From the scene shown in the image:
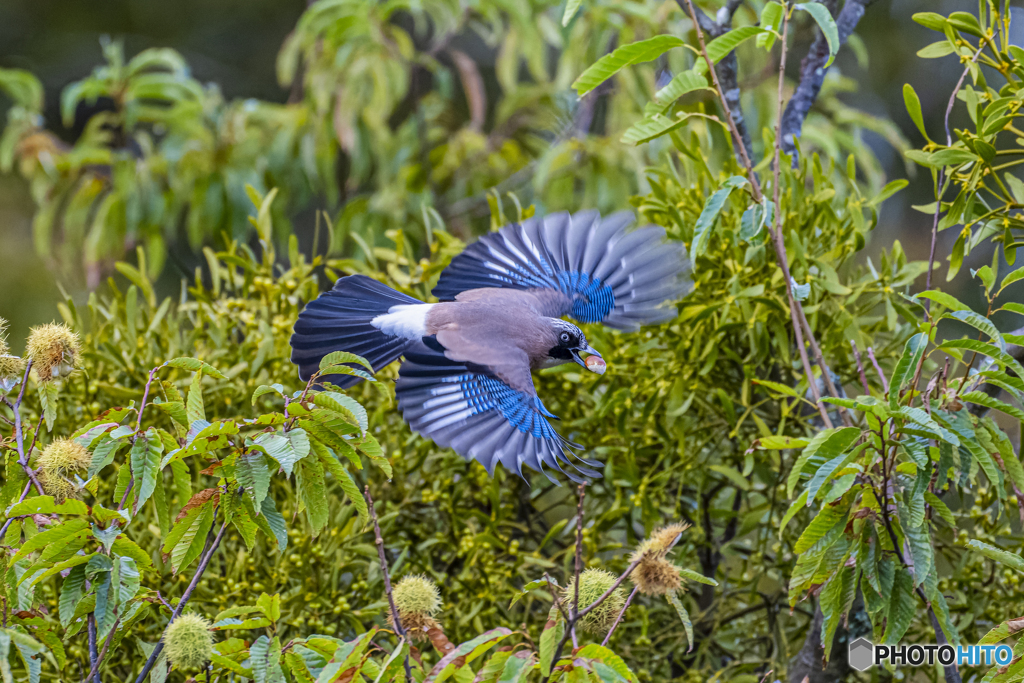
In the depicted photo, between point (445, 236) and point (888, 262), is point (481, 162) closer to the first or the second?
point (445, 236)

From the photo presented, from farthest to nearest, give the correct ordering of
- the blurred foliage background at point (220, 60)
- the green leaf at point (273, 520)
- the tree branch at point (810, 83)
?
the blurred foliage background at point (220, 60), the tree branch at point (810, 83), the green leaf at point (273, 520)

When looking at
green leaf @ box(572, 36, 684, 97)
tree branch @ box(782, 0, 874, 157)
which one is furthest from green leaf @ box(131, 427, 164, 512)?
tree branch @ box(782, 0, 874, 157)

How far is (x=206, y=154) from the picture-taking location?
2.58 m

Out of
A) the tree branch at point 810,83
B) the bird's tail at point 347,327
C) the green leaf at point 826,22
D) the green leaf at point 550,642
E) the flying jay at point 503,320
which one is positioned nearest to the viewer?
the green leaf at point 550,642

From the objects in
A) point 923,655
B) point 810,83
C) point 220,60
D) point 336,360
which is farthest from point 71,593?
point 220,60

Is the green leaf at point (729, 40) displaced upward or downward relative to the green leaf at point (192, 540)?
upward

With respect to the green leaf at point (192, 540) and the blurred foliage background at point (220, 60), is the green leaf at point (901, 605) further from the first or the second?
the blurred foliage background at point (220, 60)

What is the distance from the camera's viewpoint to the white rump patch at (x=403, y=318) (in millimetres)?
1333

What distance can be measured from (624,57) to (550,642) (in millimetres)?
602

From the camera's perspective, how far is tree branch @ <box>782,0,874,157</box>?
1296 millimetres

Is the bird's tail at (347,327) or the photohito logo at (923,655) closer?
the photohito logo at (923,655)

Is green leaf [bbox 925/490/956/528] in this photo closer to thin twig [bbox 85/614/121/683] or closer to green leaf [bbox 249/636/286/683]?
green leaf [bbox 249/636/286/683]

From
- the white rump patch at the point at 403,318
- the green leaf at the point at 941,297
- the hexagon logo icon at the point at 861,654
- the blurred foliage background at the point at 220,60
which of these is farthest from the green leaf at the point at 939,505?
the blurred foliage background at the point at 220,60

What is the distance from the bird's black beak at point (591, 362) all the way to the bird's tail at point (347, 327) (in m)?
0.25
